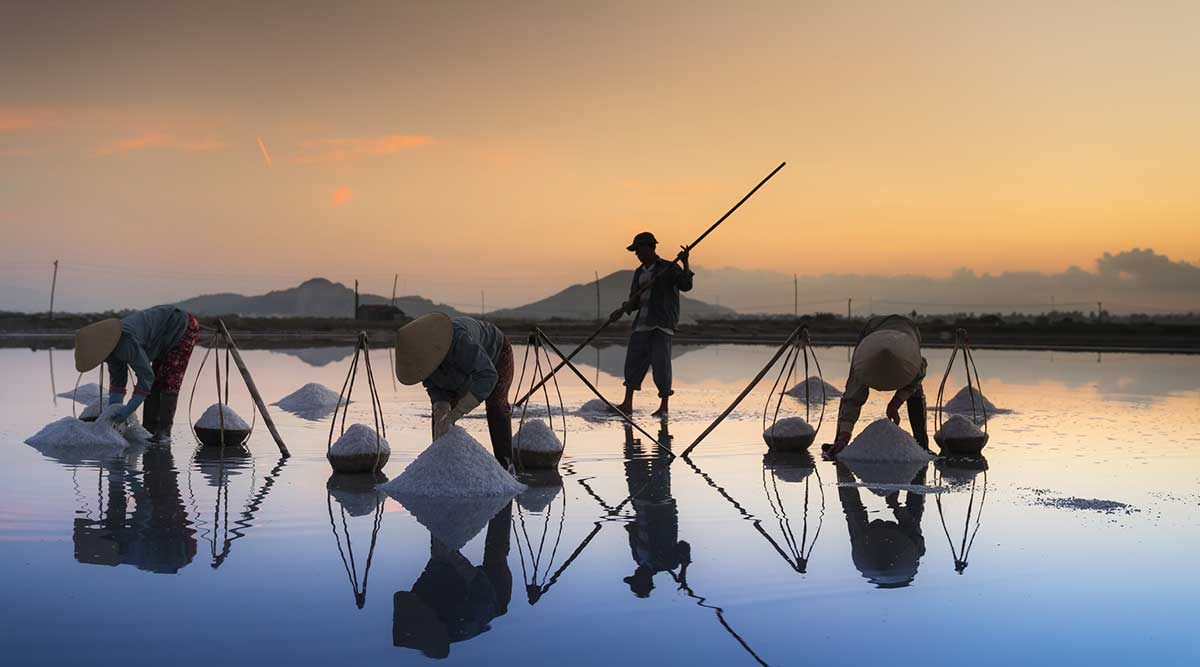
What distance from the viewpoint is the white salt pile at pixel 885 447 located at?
21.6 ft

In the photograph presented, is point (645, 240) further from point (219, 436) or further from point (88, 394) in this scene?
point (88, 394)

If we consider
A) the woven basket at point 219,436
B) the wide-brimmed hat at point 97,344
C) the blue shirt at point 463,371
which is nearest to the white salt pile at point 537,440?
the blue shirt at point 463,371

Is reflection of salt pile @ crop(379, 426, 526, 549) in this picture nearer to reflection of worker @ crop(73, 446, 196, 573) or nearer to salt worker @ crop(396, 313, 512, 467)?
salt worker @ crop(396, 313, 512, 467)

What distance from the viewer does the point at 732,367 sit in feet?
59.8

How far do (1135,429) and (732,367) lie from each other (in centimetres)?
991

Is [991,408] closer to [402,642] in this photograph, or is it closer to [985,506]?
[985,506]

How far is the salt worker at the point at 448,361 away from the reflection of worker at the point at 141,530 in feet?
3.92

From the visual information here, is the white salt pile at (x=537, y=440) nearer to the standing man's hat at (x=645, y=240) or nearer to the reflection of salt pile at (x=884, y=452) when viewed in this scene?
the reflection of salt pile at (x=884, y=452)

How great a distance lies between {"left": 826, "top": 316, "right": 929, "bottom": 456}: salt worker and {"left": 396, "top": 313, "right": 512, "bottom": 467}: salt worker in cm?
227

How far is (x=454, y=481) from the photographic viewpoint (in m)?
5.14

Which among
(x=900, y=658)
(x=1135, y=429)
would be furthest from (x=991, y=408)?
(x=900, y=658)

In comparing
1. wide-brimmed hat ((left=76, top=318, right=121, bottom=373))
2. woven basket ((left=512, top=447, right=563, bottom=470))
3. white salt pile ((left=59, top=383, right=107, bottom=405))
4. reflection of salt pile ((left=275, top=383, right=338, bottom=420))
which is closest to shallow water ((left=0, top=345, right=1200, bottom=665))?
woven basket ((left=512, top=447, right=563, bottom=470))

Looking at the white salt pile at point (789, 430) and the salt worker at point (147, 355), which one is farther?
the white salt pile at point (789, 430)

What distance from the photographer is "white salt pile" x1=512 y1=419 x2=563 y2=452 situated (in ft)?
20.1
